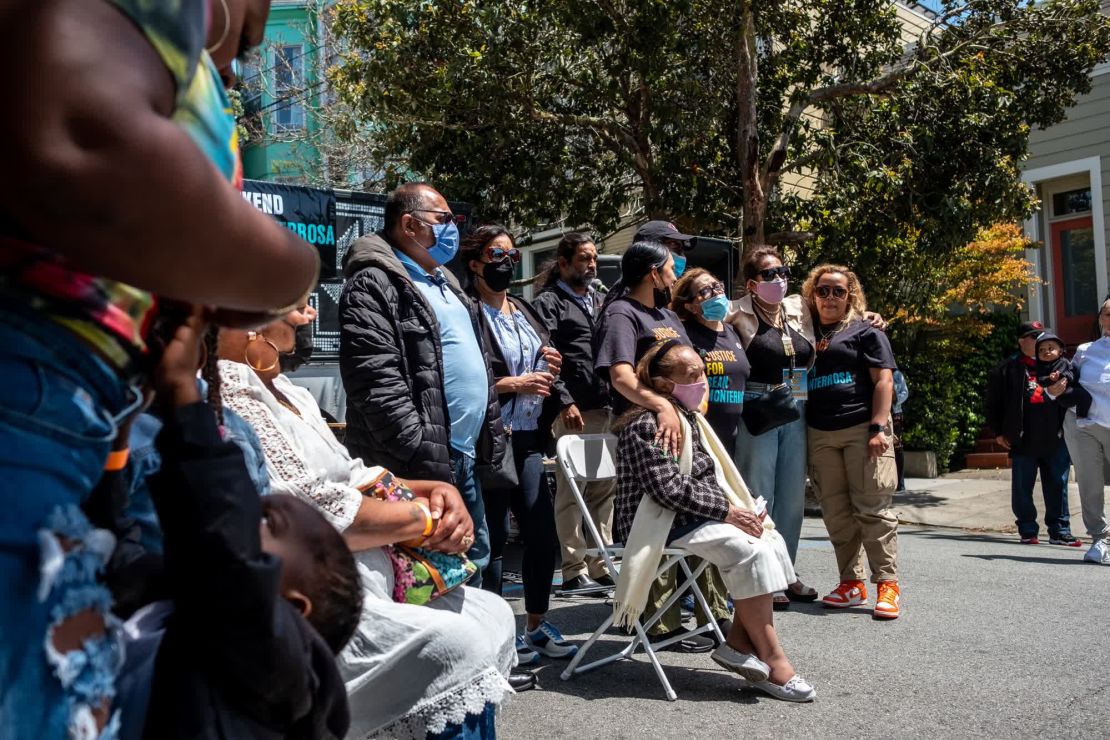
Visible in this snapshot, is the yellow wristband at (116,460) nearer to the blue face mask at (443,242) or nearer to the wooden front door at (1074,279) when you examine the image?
the blue face mask at (443,242)

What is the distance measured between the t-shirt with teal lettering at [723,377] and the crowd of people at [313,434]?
0.02 m

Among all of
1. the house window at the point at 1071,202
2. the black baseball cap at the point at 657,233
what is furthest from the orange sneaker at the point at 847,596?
the house window at the point at 1071,202

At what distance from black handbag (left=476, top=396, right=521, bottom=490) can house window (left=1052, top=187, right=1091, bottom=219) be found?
12865mm

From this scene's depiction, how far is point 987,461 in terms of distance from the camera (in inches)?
536

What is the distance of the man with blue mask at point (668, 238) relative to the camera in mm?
6027

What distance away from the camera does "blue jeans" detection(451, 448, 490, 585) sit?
3992 millimetres

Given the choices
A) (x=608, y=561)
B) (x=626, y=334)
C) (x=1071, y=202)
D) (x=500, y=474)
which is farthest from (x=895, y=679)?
(x=1071, y=202)

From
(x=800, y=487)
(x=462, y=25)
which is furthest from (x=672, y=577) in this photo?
(x=462, y=25)

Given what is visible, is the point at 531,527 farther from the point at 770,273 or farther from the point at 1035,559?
the point at 1035,559

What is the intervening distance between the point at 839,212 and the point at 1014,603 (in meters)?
5.60

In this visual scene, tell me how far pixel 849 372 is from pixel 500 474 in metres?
2.87

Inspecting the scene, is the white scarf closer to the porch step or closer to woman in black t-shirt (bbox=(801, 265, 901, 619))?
woman in black t-shirt (bbox=(801, 265, 901, 619))

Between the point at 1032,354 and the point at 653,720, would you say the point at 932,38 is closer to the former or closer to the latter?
the point at 1032,354

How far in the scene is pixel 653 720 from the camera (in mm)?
4031
